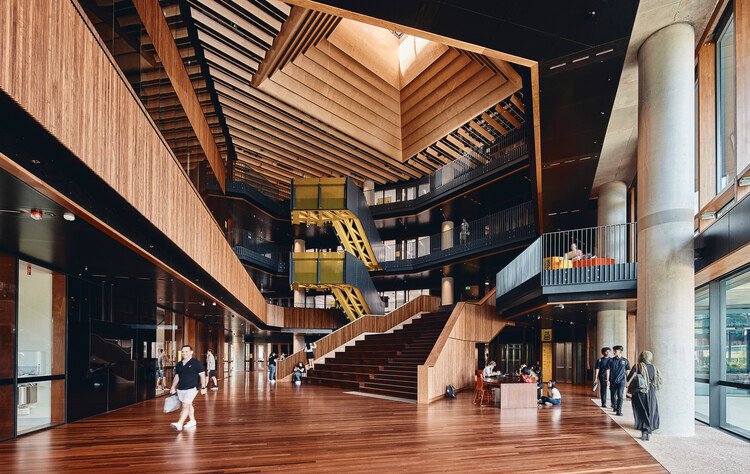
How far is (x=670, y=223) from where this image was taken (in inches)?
354

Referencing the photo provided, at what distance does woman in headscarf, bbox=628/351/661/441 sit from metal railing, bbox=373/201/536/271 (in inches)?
419

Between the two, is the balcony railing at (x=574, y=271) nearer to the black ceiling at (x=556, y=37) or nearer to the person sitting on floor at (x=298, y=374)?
the black ceiling at (x=556, y=37)

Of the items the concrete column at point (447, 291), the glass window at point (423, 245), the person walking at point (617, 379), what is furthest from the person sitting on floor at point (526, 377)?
the glass window at point (423, 245)

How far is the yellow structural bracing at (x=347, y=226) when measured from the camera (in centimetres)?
2173

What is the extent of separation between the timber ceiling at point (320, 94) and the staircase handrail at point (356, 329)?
6911 millimetres

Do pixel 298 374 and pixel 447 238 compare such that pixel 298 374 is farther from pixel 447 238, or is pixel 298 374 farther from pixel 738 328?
pixel 738 328

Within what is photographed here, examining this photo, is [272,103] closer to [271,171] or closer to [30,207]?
[271,171]

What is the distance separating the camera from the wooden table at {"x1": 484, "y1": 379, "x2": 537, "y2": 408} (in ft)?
40.1

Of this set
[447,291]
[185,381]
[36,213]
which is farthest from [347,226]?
[36,213]

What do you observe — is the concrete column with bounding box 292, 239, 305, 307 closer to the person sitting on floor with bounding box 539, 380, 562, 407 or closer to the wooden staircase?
the wooden staircase

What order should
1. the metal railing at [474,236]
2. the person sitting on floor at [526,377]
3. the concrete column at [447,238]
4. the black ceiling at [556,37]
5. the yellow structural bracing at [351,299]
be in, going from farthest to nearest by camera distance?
1. the concrete column at [447,238]
2. the yellow structural bracing at [351,299]
3. the metal railing at [474,236]
4. the person sitting on floor at [526,377]
5. the black ceiling at [556,37]

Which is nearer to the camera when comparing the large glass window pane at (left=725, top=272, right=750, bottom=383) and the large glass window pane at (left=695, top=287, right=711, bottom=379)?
the large glass window pane at (left=725, top=272, right=750, bottom=383)

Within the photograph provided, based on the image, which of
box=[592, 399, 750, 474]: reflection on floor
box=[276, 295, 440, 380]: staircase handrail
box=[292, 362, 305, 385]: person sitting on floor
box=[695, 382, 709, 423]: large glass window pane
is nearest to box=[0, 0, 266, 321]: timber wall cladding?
box=[592, 399, 750, 474]: reflection on floor

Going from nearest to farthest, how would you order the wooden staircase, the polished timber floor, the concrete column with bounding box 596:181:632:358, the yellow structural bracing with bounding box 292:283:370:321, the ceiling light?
the ceiling light → the polished timber floor → the wooden staircase → the concrete column with bounding box 596:181:632:358 → the yellow structural bracing with bounding box 292:283:370:321
